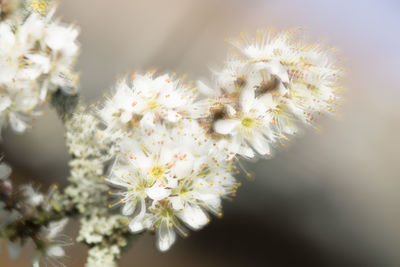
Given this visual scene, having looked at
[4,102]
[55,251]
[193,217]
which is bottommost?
[193,217]

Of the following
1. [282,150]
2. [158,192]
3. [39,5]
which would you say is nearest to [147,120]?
[158,192]

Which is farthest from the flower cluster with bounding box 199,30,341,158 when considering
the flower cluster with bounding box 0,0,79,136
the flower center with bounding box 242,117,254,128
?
the flower cluster with bounding box 0,0,79,136

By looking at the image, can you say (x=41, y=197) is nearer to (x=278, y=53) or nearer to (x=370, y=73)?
(x=278, y=53)

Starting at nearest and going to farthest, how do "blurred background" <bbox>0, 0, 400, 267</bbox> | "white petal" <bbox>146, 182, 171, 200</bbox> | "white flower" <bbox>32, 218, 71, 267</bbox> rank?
"white petal" <bbox>146, 182, 171, 200</bbox> → "white flower" <bbox>32, 218, 71, 267</bbox> → "blurred background" <bbox>0, 0, 400, 267</bbox>

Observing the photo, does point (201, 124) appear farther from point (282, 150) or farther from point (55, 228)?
point (282, 150)

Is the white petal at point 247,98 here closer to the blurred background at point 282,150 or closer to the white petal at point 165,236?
the white petal at point 165,236

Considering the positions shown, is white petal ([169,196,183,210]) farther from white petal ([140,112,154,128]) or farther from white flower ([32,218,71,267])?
white flower ([32,218,71,267])

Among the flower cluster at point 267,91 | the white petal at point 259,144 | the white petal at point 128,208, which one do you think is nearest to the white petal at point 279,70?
the flower cluster at point 267,91

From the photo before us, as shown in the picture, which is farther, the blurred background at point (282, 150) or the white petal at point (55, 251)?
the blurred background at point (282, 150)
